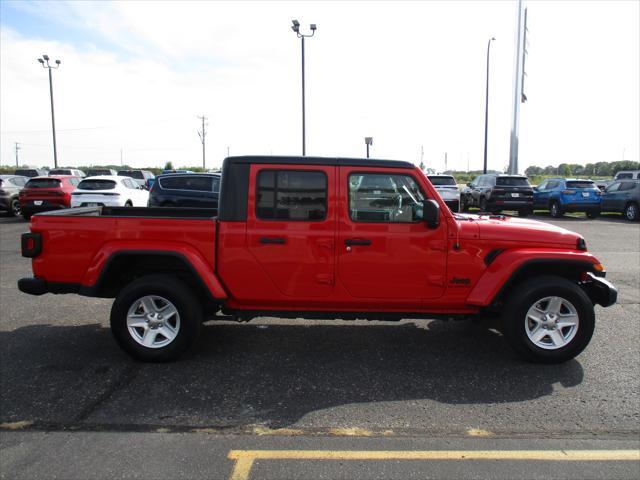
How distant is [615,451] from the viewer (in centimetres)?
322

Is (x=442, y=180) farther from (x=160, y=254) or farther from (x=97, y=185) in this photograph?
(x=160, y=254)

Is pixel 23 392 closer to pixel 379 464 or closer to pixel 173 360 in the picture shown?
pixel 173 360

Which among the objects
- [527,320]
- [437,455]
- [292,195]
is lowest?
[437,455]

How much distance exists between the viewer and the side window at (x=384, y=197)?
4.65 metres

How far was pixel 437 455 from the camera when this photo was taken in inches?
124

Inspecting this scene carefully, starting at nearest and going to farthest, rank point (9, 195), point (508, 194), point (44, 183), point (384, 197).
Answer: point (384, 197) < point (44, 183) < point (9, 195) < point (508, 194)

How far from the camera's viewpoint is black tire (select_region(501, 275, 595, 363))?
4.56 m

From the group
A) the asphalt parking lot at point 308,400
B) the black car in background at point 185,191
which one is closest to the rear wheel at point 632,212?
the black car in background at point 185,191

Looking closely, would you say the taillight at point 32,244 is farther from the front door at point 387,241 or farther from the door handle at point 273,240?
the front door at point 387,241

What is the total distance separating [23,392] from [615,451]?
4.28 metres

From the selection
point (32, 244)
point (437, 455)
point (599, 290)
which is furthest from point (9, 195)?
point (437, 455)

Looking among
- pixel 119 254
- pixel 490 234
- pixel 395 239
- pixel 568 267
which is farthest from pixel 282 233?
pixel 568 267

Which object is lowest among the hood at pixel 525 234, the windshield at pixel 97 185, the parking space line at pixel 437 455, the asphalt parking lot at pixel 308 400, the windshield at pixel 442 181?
the parking space line at pixel 437 455

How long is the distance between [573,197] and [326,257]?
19.0m
